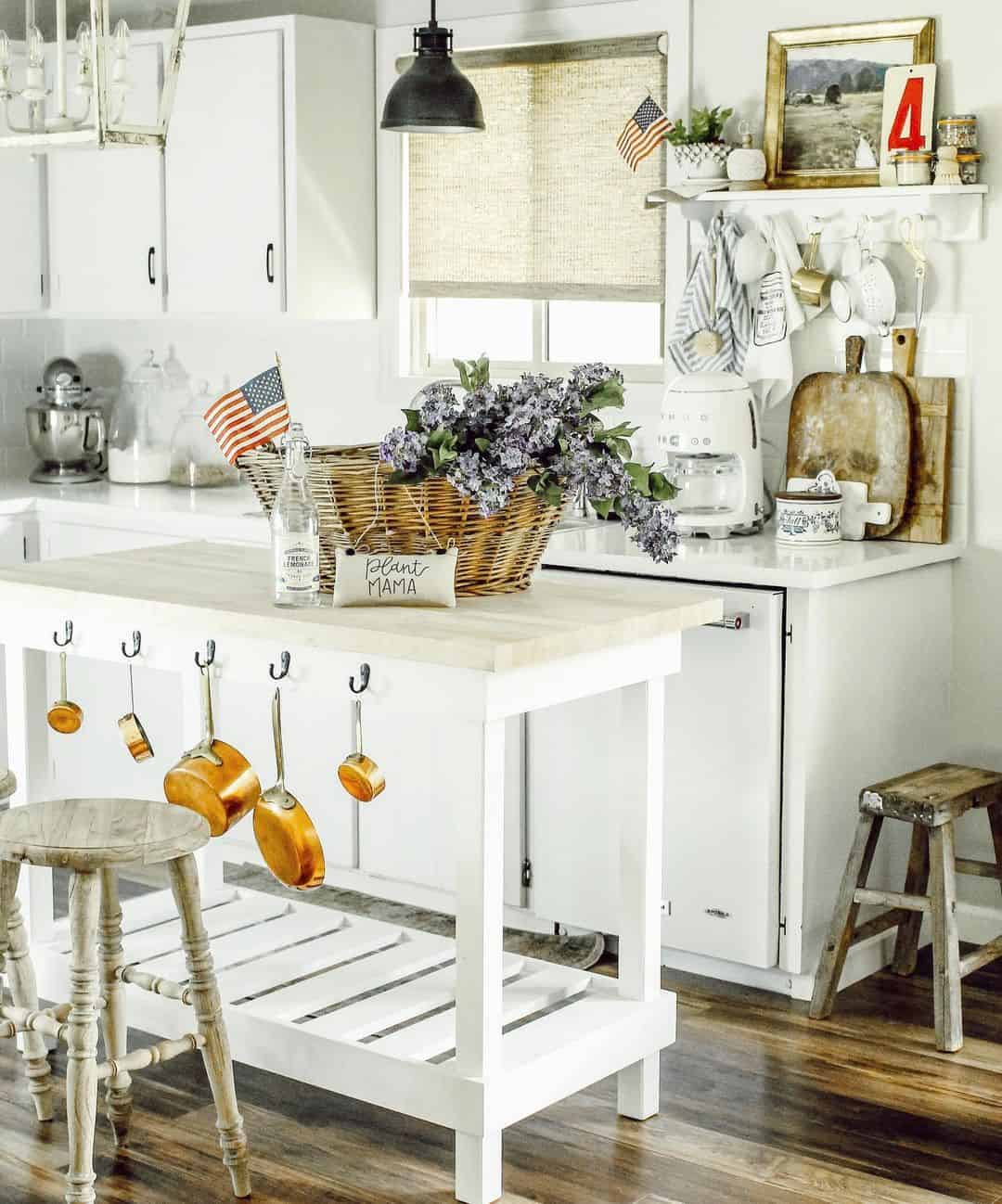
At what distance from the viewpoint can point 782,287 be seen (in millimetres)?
4094

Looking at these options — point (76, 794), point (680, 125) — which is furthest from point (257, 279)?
point (76, 794)

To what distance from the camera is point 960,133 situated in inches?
149

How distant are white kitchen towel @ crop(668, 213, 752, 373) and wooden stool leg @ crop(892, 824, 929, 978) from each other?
1205 millimetres

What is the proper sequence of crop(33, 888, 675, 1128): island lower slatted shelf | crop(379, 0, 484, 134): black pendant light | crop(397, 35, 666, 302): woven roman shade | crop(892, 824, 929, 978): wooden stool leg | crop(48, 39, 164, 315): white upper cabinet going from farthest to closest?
crop(48, 39, 164, 315): white upper cabinet → crop(397, 35, 666, 302): woven roman shade → crop(379, 0, 484, 134): black pendant light → crop(892, 824, 929, 978): wooden stool leg → crop(33, 888, 675, 1128): island lower slatted shelf

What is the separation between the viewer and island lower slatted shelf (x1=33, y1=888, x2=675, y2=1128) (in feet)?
9.07

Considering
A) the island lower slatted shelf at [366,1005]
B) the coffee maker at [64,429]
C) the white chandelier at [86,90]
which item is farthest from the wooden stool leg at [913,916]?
the coffee maker at [64,429]

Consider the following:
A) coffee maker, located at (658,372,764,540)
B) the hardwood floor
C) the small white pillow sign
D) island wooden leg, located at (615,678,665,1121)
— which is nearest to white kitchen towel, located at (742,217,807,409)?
coffee maker, located at (658,372,764,540)

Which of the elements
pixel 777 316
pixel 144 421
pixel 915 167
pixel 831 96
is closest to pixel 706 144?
pixel 831 96

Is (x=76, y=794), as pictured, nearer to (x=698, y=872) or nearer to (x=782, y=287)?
(x=698, y=872)

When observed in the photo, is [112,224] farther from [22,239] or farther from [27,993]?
[27,993]

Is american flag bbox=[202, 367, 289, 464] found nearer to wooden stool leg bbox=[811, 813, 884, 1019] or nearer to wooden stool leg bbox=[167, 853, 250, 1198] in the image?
wooden stool leg bbox=[167, 853, 250, 1198]

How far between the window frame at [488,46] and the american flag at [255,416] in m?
1.57

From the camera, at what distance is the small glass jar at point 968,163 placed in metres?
3.79

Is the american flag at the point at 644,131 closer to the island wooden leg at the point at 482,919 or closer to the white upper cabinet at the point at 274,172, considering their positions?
the white upper cabinet at the point at 274,172
